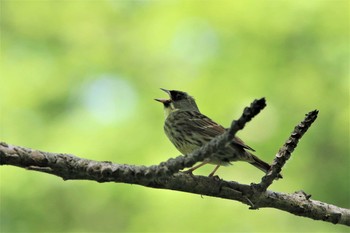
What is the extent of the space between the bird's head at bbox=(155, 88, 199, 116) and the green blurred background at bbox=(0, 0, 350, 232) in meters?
1.21

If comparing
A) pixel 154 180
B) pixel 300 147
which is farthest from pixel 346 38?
pixel 154 180

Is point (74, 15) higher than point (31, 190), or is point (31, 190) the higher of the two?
point (74, 15)

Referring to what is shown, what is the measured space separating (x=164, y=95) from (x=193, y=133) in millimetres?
3150

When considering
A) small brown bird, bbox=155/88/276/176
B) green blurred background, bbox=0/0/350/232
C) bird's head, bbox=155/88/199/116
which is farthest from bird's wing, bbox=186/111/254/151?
green blurred background, bbox=0/0/350/232

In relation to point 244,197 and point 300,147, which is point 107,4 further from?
point 244,197

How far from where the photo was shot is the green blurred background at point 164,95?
7707 millimetres

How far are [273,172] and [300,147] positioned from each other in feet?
15.1

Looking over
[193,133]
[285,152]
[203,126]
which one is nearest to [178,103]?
[203,126]

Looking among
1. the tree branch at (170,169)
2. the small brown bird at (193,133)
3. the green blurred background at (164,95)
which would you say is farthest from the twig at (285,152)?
the green blurred background at (164,95)

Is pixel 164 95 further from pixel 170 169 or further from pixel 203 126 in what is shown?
pixel 170 169

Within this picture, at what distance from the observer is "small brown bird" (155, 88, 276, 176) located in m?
4.99

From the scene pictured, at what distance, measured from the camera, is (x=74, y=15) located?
10.8m

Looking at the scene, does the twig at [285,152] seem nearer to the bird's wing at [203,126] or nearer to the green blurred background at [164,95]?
the bird's wing at [203,126]

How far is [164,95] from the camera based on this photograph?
8.62 metres
